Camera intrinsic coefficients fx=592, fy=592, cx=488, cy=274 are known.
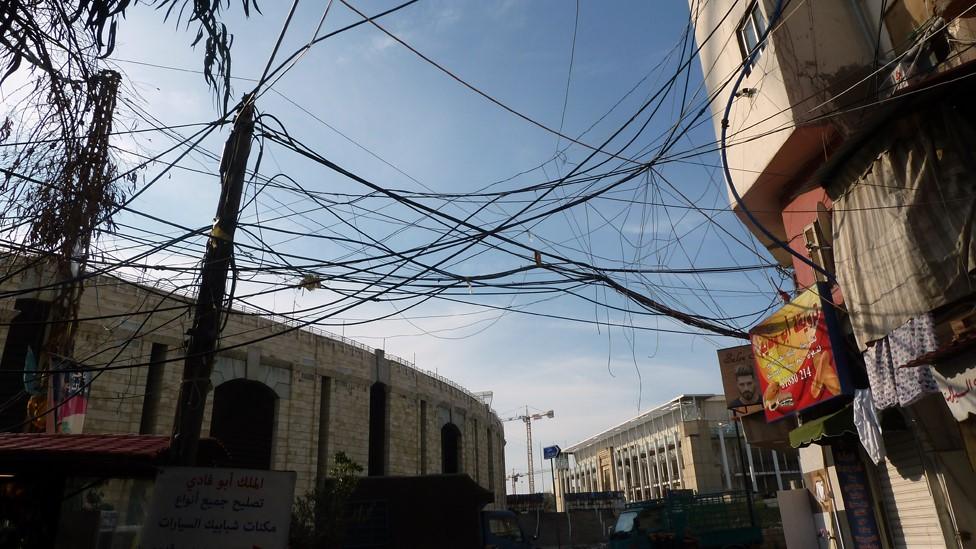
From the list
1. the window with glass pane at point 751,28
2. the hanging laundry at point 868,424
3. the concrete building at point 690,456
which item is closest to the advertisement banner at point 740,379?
the hanging laundry at point 868,424

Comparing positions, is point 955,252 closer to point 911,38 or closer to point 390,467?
point 911,38

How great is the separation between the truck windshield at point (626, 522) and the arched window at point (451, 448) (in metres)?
16.9

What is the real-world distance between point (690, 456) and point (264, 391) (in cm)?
4856

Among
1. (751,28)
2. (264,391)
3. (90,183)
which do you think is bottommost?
(90,183)

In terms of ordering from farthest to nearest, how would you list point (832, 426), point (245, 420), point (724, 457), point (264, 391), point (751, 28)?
point (724, 457) < point (264, 391) < point (245, 420) < point (751, 28) < point (832, 426)

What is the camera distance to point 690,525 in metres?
17.5

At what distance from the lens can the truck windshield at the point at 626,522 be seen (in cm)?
1802

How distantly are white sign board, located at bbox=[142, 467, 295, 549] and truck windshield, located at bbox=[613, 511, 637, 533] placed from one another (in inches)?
571

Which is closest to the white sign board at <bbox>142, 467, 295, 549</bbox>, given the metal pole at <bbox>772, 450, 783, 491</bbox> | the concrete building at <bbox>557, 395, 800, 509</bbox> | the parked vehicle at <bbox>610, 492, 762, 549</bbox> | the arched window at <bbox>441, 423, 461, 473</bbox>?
the parked vehicle at <bbox>610, 492, 762, 549</bbox>

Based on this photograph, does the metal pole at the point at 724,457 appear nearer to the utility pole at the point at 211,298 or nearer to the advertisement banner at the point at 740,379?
the advertisement banner at the point at 740,379

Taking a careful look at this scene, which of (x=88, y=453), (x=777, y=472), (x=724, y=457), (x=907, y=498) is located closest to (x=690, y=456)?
(x=724, y=457)

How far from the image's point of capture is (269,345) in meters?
22.8

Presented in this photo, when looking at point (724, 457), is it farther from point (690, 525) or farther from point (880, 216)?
point (880, 216)

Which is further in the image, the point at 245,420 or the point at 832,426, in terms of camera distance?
the point at 245,420
